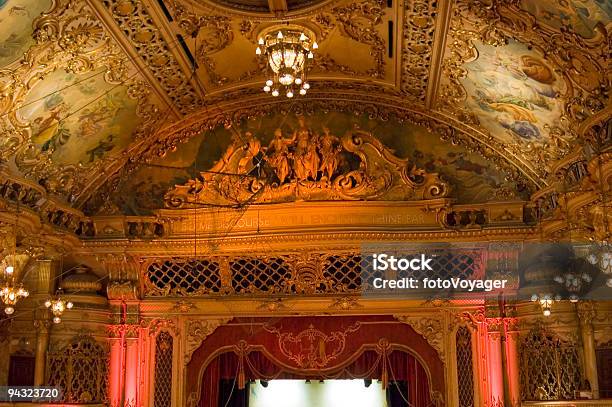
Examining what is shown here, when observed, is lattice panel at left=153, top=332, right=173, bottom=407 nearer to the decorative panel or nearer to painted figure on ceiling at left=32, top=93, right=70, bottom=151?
painted figure on ceiling at left=32, top=93, right=70, bottom=151

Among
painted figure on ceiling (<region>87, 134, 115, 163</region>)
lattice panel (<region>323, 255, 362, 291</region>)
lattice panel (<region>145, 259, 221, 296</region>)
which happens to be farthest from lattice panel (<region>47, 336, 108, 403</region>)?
lattice panel (<region>323, 255, 362, 291</region>)

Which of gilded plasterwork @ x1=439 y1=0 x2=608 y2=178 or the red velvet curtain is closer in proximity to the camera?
gilded plasterwork @ x1=439 y1=0 x2=608 y2=178

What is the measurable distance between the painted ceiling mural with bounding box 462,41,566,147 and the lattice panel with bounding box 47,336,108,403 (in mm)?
7197

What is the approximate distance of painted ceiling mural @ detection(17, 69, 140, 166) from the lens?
9922mm

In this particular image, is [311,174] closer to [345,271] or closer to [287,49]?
[345,271]

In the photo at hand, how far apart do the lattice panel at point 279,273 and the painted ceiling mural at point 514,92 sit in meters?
2.12

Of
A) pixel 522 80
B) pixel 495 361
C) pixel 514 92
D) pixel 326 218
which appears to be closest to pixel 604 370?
pixel 495 361

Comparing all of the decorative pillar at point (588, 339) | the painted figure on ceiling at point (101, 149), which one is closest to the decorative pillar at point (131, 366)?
the painted figure on ceiling at point (101, 149)

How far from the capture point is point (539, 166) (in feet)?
37.9

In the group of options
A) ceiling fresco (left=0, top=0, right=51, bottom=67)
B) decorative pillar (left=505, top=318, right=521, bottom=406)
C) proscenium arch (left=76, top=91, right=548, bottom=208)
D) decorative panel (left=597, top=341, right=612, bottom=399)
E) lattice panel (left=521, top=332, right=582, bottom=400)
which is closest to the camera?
ceiling fresco (left=0, top=0, right=51, bottom=67)

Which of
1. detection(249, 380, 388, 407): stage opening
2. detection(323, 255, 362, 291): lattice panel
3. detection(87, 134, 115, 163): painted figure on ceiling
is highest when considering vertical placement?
detection(87, 134, 115, 163): painted figure on ceiling

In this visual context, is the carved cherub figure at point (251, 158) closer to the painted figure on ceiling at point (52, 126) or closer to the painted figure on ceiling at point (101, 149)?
the painted figure on ceiling at point (101, 149)

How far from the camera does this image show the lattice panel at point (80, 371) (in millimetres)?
12062

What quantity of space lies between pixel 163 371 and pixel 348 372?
3.05 metres
